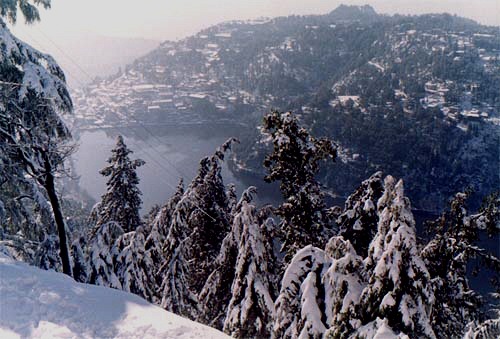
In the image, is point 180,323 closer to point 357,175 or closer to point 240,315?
point 240,315

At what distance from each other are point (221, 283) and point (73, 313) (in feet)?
25.3

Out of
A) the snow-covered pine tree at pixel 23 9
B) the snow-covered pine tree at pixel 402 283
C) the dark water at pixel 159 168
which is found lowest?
the dark water at pixel 159 168

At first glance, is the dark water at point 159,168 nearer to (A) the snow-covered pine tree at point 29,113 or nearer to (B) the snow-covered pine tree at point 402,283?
(A) the snow-covered pine tree at point 29,113

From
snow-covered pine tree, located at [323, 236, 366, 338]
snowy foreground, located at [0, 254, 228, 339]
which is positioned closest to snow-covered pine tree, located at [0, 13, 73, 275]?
snowy foreground, located at [0, 254, 228, 339]

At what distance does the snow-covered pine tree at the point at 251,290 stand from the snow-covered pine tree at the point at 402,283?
5610 millimetres

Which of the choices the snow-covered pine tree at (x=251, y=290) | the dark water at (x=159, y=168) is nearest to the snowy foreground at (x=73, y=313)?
the snow-covered pine tree at (x=251, y=290)

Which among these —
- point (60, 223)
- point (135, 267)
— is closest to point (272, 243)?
point (135, 267)

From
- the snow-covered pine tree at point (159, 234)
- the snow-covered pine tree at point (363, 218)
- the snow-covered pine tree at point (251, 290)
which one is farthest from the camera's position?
the snow-covered pine tree at point (159, 234)

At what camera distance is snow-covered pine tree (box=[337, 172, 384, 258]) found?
12203mm

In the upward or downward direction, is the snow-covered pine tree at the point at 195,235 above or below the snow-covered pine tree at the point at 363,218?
below

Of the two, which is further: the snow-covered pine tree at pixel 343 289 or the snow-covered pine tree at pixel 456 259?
the snow-covered pine tree at pixel 456 259

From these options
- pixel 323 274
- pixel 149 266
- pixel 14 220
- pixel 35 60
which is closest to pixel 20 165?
pixel 14 220

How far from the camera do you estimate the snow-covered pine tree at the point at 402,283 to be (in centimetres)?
601

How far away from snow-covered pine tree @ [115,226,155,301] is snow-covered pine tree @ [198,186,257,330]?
8.23ft
